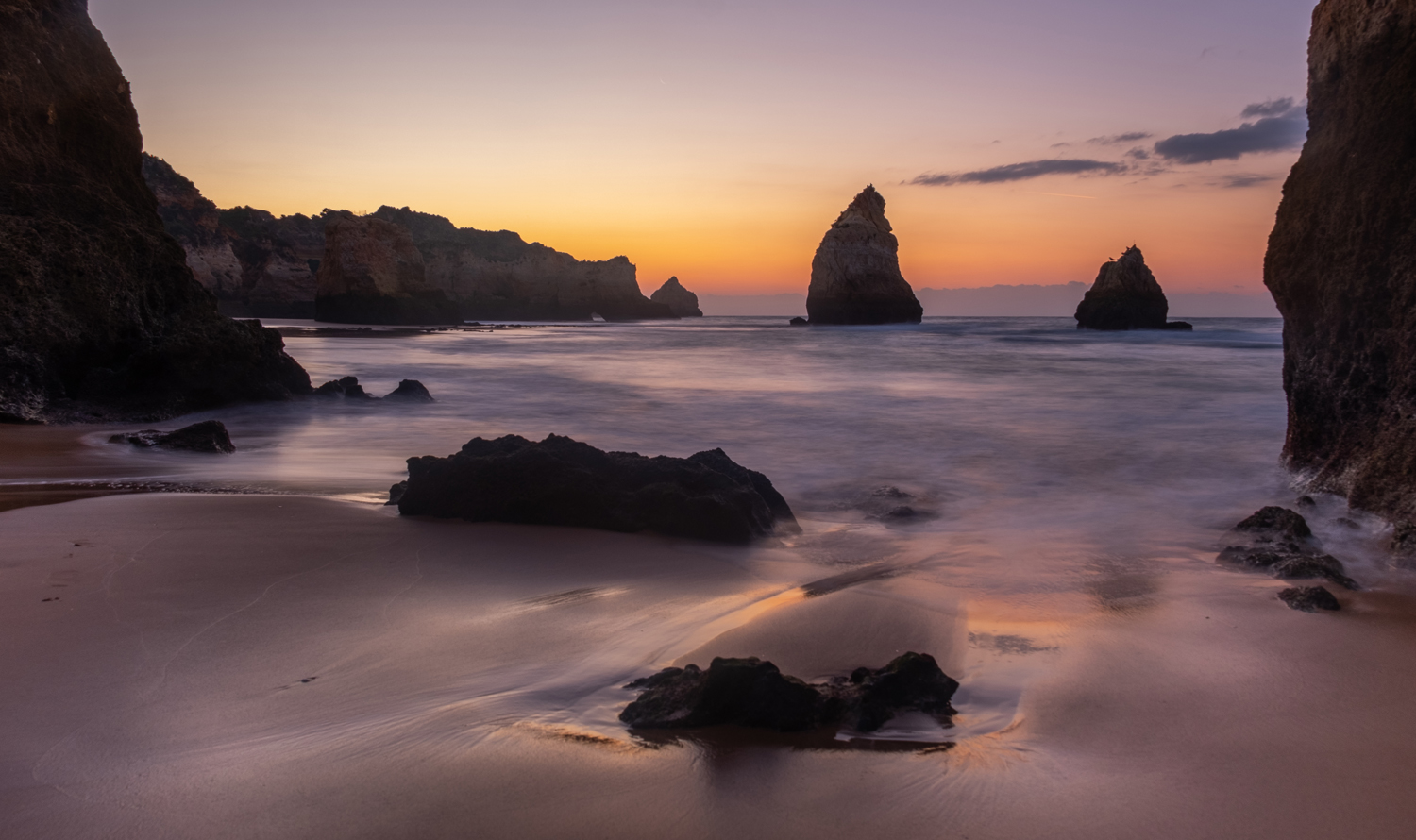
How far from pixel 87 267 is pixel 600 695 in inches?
300

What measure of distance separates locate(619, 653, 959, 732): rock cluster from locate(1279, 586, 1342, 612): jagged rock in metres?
1.72

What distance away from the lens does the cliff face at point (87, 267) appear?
6.81m

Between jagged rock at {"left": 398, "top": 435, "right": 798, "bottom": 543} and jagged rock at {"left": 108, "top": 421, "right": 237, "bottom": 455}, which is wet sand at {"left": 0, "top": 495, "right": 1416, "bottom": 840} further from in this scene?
jagged rock at {"left": 108, "top": 421, "right": 237, "bottom": 455}

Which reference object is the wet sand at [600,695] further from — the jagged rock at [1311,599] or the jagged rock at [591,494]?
the jagged rock at [591,494]

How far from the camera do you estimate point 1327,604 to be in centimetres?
287

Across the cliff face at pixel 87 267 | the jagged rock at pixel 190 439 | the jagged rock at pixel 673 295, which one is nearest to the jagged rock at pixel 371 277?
the cliff face at pixel 87 267

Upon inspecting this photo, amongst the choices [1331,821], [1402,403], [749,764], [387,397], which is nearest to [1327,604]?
[1331,821]

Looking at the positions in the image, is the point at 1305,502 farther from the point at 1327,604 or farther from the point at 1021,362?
the point at 1021,362

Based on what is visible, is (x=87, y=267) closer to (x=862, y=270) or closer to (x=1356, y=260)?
(x=1356, y=260)

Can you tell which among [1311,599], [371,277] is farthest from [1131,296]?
[1311,599]

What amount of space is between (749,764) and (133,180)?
956 centimetres

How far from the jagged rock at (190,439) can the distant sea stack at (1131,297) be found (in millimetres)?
40138

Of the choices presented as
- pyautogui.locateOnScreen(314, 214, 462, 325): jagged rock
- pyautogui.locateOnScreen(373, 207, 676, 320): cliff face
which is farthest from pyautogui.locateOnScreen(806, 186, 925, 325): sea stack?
pyautogui.locateOnScreen(373, 207, 676, 320): cliff face

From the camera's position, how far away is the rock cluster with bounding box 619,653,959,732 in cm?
184
